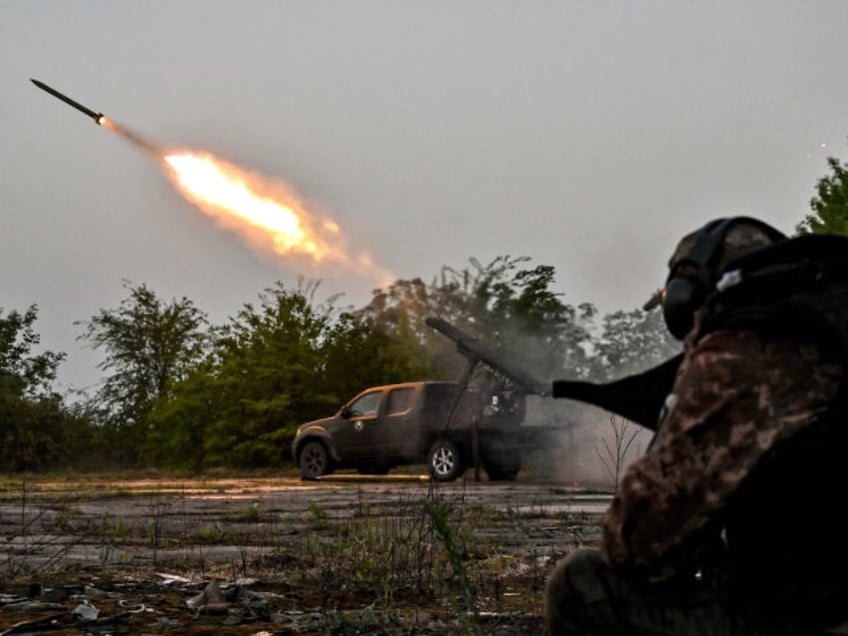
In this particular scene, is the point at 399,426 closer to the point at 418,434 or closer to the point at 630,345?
the point at 418,434

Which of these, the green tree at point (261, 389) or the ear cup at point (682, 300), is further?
the green tree at point (261, 389)

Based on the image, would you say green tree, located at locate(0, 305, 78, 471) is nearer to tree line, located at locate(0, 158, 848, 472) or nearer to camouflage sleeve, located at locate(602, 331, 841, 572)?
tree line, located at locate(0, 158, 848, 472)

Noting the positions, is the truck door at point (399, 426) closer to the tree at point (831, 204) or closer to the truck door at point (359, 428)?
the truck door at point (359, 428)

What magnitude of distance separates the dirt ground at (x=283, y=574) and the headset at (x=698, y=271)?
97 centimetres

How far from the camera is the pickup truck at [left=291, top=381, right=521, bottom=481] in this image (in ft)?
72.6

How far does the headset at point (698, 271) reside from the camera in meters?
2.67

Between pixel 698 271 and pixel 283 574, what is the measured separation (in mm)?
4246

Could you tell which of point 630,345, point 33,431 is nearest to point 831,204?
point 630,345

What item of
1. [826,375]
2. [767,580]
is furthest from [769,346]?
[767,580]

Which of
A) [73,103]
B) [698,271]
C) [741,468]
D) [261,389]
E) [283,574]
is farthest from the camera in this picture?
[261,389]

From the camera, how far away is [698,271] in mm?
2688

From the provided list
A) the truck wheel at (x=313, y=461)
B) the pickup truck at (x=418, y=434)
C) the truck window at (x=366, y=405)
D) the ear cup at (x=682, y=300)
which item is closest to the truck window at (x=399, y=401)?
the pickup truck at (x=418, y=434)

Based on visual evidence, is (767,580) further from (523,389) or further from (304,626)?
(523,389)

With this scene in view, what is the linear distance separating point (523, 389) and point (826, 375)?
808 inches
